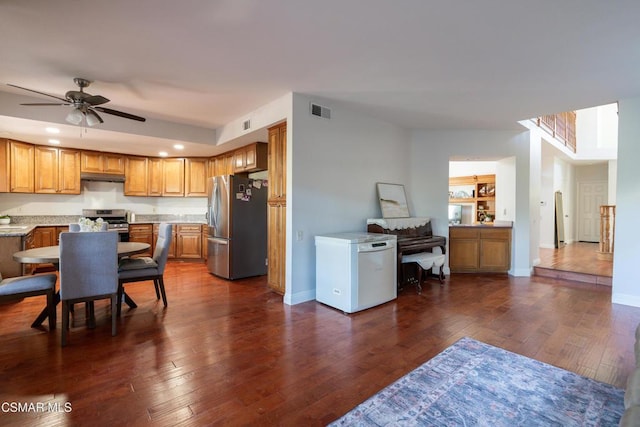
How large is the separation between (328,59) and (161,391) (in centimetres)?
307

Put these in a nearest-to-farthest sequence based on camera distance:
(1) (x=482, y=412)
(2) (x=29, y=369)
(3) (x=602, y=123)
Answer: (1) (x=482, y=412) → (2) (x=29, y=369) → (3) (x=602, y=123)

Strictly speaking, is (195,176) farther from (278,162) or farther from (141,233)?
(278,162)

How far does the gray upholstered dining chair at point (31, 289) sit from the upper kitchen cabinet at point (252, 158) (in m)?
3.18

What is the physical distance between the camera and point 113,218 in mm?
6383

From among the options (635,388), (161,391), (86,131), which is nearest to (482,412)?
(635,388)

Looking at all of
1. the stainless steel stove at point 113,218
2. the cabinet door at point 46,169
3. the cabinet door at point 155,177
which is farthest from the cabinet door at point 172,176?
the cabinet door at point 46,169

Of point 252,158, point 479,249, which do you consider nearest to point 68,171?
point 252,158

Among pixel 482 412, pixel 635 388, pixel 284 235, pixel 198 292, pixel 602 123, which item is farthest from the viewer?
pixel 602 123

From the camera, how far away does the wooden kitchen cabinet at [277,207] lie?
4101 millimetres

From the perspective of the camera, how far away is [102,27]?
241 centimetres

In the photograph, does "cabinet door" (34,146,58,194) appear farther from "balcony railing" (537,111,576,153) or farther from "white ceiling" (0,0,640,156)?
"balcony railing" (537,111,576,153)

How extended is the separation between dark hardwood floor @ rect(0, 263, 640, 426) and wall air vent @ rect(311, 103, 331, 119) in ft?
8.23

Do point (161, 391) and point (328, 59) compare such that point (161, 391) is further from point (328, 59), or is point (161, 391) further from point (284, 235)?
point (328, 59)

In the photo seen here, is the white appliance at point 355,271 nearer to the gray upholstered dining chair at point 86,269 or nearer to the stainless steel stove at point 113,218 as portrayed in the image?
the gray upholstered dining chair at point 86,269
